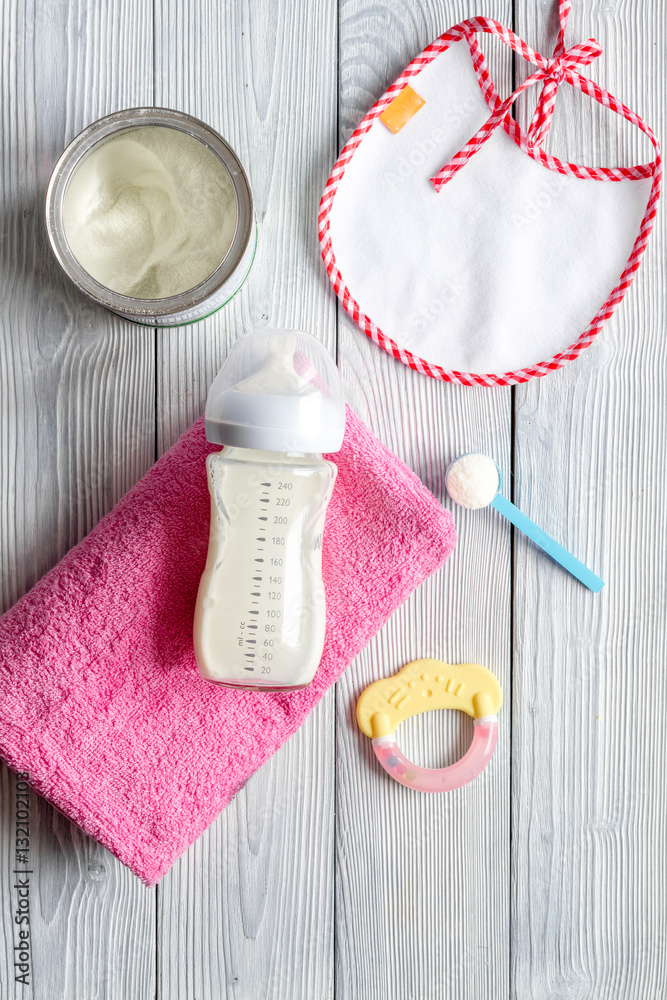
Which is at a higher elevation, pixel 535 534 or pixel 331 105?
pixel 331 105

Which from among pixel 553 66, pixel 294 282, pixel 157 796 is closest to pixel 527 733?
pixel 157 796

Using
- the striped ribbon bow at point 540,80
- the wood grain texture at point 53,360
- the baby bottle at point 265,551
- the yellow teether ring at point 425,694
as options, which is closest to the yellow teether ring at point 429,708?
the yellow teether ring at point 425,694

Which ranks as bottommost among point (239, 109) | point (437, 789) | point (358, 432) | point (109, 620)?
point (437, 789)

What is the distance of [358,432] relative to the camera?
0.49m

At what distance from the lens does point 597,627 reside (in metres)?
0.56

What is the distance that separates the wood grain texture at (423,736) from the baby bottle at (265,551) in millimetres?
100

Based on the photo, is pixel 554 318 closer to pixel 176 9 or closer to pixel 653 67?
pixel 653 67

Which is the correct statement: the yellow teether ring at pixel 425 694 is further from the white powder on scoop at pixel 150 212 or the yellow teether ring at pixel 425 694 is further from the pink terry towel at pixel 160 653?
the white powder on scoop at pixel 150 212

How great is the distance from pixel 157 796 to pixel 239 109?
50 cm

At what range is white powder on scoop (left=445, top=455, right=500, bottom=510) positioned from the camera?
518mm

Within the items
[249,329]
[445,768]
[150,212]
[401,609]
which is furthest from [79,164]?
[445,768]

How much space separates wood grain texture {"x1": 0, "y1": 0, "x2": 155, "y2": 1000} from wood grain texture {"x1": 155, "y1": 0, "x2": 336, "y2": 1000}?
29 millimetres

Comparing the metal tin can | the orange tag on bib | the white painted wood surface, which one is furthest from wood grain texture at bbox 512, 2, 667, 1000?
the metal tin can

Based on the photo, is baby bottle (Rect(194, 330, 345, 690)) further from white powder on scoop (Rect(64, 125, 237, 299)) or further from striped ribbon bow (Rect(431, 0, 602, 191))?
striped ribbon bow (Rect(431, 0, 602, 191))
